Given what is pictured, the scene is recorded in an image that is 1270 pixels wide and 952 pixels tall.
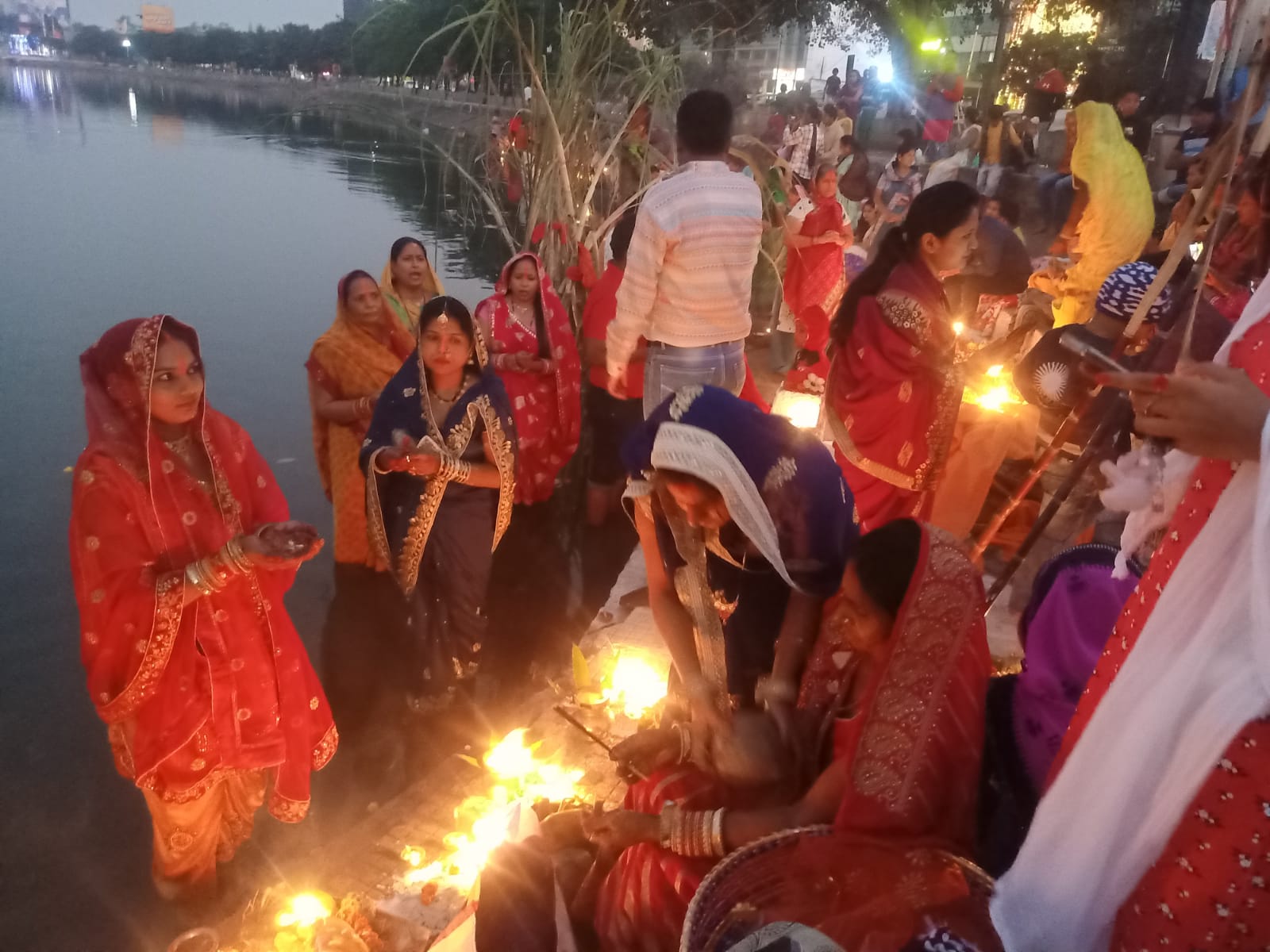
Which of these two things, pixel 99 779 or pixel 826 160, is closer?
pixel 99 779

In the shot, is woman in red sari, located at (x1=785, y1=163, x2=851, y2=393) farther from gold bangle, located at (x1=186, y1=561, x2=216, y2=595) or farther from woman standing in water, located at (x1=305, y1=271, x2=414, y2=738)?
gold bangle, located at (x1=186, y1=561, x2=216, y2=595)

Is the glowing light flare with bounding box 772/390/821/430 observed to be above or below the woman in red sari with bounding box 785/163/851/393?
below

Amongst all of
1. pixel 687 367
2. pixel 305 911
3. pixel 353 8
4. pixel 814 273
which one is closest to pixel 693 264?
pixel 687 367

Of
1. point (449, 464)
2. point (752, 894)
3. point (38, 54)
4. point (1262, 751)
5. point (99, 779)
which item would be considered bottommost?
point (99, 779)

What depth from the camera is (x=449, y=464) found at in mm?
2965

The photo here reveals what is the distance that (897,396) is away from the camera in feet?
10.9

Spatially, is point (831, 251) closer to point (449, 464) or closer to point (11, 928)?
point (449, 464)

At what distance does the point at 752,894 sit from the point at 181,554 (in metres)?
1.69

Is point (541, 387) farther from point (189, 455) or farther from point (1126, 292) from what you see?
point (1126, 292)

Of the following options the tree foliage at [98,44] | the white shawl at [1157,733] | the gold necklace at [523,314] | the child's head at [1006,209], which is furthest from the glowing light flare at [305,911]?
the tree foliage at [98,44]

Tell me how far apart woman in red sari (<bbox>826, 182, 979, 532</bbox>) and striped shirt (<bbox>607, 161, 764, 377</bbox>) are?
500mm

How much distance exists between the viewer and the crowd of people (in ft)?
3.85

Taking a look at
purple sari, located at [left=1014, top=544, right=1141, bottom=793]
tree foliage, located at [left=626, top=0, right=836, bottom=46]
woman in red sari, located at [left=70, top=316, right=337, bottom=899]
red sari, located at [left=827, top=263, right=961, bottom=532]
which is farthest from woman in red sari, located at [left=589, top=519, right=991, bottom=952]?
tree foliage, located at [left=626, top=0, right=836, bottom=46]

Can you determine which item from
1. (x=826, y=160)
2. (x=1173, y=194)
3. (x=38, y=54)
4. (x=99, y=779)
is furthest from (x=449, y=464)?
(x=38, y=54)
